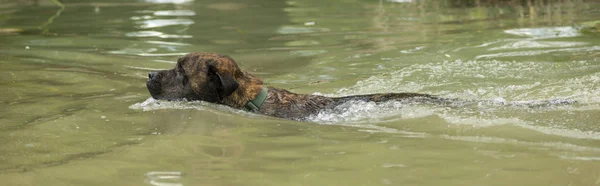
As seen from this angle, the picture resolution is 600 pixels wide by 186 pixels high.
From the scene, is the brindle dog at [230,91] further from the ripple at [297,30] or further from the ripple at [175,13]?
the ripple at [175,13]

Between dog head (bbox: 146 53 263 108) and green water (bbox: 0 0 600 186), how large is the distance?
0.17 meters

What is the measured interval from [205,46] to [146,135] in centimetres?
735

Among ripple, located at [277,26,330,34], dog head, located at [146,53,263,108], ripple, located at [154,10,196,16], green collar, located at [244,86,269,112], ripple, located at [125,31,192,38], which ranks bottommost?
ripple, located at [277,26,330,34]

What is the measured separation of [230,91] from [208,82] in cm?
30


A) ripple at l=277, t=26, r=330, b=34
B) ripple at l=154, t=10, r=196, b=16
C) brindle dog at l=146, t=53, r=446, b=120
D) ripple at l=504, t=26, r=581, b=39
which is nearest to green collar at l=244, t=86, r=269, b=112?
brindle dog at l=146, t=53, r=446, b=120

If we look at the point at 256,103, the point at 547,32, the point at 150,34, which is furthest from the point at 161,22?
the point at 256,103

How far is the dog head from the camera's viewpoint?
8.27 meters

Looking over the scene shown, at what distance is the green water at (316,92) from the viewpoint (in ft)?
18.9

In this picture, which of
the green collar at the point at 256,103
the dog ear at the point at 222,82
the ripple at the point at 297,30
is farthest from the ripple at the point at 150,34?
the green collar at the point at 256,103

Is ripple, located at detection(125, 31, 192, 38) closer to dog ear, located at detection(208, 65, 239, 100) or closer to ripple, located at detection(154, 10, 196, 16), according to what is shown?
ripple, located at detection(154, 10, 196, 16)

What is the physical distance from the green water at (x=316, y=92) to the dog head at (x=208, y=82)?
17cm

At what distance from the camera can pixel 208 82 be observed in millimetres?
8375

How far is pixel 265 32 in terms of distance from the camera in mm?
16516

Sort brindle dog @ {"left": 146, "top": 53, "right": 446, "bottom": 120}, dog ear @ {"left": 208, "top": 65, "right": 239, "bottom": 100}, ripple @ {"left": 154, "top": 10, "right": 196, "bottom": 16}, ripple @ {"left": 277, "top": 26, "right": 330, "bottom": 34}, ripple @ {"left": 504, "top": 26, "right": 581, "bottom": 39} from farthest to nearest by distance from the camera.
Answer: ripple @ {"left": 154, "top": 10, "right": 196, "bottom": 16}, ripple @ {"left": 277, "top": 26, "right": 330, "bottom": 34}, ripple @ {"left": 504, "top": 26, "right": 581, "bottom": 39}, brindle dog @ {"left": 146, "top": 53, "right": 446, "bottom": 120}, dog ear @ {"left": 208, "top": 65, "right": 239, "bottom": 100}
